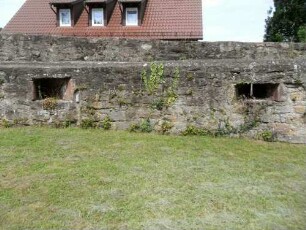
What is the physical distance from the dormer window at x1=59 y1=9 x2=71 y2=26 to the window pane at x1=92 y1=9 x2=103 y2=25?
49.4 inches

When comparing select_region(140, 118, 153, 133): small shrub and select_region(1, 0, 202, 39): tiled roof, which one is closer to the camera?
select_region(140, 118, 153, 133): small shrub

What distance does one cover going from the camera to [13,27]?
2069cm

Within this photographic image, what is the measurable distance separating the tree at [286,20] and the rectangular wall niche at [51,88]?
20439 mm

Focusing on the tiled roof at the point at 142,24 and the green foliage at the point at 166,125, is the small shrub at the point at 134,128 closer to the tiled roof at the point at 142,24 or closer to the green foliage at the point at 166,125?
the green foliage at the point at 166,125

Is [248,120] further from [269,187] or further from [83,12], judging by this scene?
[83,12]

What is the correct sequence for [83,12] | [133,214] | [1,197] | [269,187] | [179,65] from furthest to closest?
[83,12] < [179,65] < [269,187] < [1,197] < [133,214]

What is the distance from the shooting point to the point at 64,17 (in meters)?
20.5

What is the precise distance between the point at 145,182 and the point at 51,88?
3.56 meters

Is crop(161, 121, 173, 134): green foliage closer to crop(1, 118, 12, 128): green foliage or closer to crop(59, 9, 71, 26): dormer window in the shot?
crop(1, 118, 12, 128): green foliage

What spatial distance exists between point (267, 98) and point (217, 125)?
1.00 m

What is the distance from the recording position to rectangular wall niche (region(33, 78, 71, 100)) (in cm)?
759

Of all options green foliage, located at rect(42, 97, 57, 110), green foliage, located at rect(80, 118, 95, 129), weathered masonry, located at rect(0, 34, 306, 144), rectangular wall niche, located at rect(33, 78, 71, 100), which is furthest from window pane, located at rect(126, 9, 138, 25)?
green foliage, located at rect(80, 118, 95, 129)

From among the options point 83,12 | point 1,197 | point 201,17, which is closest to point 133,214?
point 1,197

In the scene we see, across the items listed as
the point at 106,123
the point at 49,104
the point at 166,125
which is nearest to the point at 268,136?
the point at 166,125
